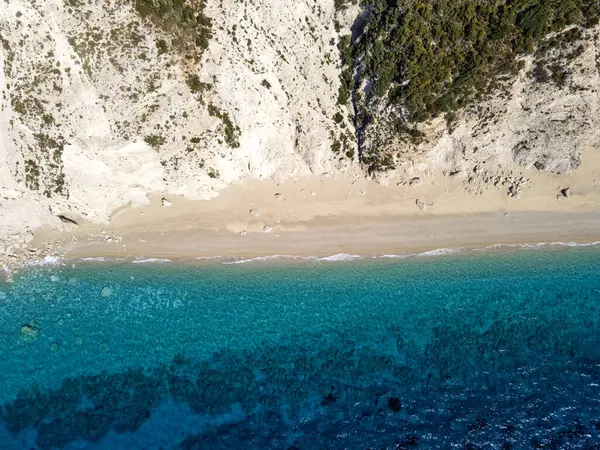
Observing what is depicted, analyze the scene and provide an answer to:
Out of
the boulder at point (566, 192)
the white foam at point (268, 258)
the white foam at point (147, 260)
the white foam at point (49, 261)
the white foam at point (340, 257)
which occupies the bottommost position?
the white foam at point (340, 257)

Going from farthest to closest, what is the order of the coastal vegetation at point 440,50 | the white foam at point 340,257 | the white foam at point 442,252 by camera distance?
1. the white foam at point 340,257
2. the white foam at point 442,252
3. the coastal vegetation at point 440,50

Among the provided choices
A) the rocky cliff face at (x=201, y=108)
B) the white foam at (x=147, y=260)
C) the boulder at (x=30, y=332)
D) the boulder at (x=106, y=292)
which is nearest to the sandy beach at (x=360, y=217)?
the white foam at (x=147, y=260)

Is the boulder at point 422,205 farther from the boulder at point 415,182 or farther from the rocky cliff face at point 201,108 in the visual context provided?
the rocky cliff face at point 201,108

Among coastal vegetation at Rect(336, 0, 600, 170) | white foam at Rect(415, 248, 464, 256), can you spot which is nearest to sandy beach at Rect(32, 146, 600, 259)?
white foam at Rect(415, 248, 464, 256)

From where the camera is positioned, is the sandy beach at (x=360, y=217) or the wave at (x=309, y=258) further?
the wave at (x=309, y=258)

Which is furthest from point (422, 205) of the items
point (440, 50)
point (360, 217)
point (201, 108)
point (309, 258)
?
point (201, 108)

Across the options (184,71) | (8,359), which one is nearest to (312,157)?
(184,71)
